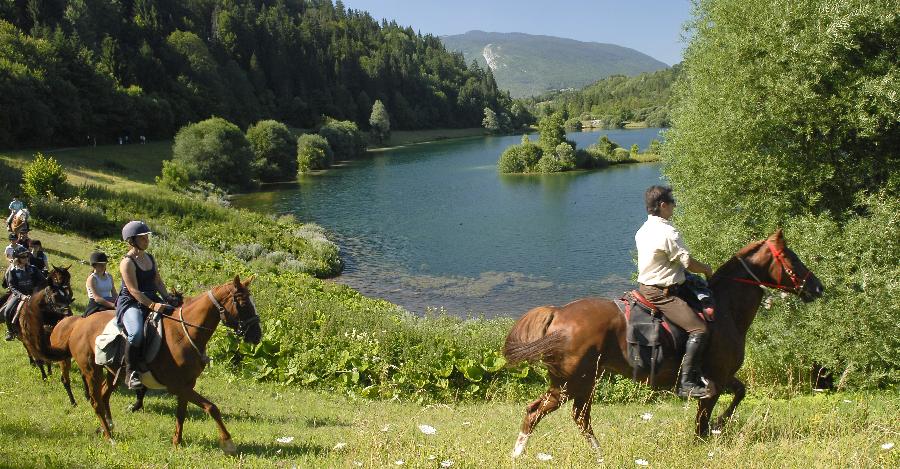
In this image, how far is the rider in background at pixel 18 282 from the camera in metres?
12.0

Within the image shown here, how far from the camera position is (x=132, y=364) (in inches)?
337

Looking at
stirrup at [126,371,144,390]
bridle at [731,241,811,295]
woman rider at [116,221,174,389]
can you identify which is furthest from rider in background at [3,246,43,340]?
bridle at [731,241,811,295]

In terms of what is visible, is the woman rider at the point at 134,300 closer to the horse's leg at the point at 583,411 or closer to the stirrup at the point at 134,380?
the stirrup at the point at 134,380

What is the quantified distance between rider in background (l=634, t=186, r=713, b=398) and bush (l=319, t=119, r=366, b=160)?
10487 centimetres

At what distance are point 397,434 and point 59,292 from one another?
8.09 meters

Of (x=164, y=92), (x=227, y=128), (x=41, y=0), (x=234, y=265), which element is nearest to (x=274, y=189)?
(x=227, y=128)

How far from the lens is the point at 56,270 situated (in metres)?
11.9

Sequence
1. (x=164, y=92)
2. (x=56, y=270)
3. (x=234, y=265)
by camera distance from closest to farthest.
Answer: (x=56, y=270) < (x=234, y=265) < (x=164, y=92)

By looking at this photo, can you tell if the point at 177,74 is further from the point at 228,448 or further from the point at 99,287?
the point at 228,448

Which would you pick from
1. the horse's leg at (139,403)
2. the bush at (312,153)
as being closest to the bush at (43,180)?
the horse's leg at (139,403)

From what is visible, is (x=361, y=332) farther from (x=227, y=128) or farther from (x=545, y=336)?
(x=227, y=128)

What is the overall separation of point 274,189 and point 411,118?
337 feet

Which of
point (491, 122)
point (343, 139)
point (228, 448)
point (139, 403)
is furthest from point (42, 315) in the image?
point (491, 122)

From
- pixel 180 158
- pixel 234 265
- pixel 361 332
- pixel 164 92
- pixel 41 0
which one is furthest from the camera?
pixel 164 92
